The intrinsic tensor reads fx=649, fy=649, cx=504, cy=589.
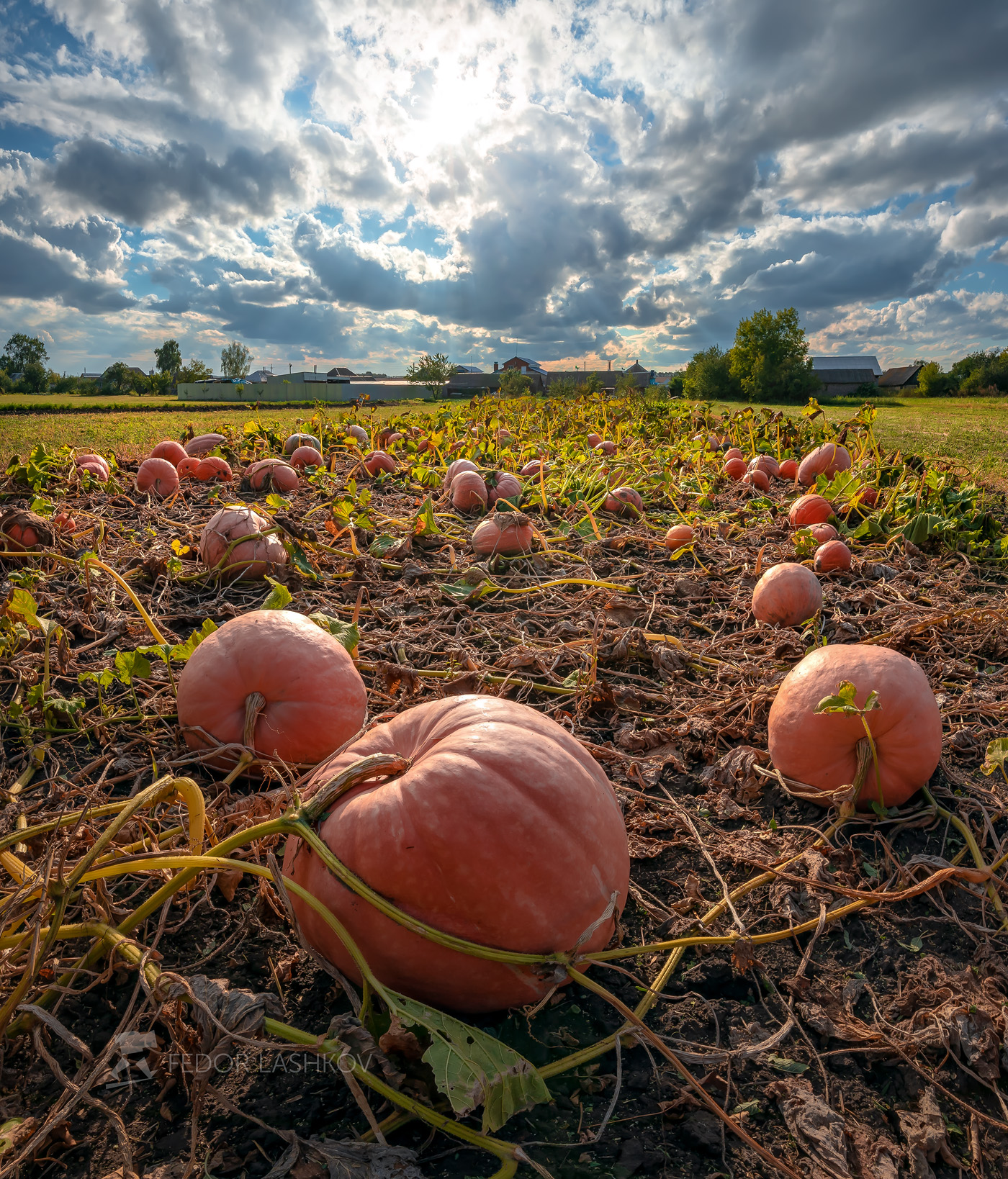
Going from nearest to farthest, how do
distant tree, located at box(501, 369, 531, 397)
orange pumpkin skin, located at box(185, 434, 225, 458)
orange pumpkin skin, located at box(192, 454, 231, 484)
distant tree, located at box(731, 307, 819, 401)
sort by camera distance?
orange pumpkin skin, located at box(192, 454, 231, 484)
orange pumpkin skin, located at box(185, 434, 225, 458)
distant tree, located at box(501, 369, 531, 397)
distant tree, located at box(731, 307, 819, 401)

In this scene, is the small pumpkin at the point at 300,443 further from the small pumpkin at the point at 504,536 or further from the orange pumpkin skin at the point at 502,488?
the small pumpkin at the point at 504,536

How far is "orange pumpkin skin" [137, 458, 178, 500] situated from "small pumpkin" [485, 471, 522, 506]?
2.79m

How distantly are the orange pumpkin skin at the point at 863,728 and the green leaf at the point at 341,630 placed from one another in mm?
1545

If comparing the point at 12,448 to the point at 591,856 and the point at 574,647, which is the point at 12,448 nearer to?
the point at 574,647

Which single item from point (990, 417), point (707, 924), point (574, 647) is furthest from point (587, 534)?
point (990, 417)

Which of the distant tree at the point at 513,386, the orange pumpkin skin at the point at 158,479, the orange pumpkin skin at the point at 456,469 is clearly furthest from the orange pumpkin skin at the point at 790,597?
the distant tree at the point at 513,386

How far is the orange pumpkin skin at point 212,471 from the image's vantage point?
645 cm

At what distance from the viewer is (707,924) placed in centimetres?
170

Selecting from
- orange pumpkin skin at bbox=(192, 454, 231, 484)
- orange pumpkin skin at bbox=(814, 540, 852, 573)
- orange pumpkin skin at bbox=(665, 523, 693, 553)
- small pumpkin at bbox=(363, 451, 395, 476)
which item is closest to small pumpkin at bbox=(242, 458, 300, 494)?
orange pumpkin skin at bbox=(192, 454, 231, 484)

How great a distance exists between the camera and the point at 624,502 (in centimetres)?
575

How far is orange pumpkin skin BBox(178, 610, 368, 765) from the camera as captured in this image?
2.07 metres

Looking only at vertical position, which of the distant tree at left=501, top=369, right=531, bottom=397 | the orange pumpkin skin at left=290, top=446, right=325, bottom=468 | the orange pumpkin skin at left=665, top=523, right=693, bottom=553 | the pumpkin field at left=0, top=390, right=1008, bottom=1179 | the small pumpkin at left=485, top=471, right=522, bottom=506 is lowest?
the pumpkin field at left=0, top=390, right=1008, bottom=1179

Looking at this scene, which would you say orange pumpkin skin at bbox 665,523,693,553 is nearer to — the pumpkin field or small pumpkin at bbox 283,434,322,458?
the pumpkin field

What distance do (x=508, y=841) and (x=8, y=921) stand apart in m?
0.98
